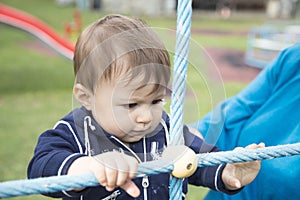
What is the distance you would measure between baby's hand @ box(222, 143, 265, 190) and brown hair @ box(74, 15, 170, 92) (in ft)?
0.81

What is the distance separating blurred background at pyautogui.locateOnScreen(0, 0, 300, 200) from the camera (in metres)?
0.77

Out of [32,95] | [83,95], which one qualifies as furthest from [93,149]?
[32,95]

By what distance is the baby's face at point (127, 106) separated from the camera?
688 mm

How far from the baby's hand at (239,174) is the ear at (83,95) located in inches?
11.6

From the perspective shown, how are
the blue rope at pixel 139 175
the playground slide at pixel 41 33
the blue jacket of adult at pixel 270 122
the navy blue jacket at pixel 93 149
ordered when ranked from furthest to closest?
the playground slide at pixel 41 33 → the blue jacket of adult at pixel 270 122 → the navy blue jacket at pixel 93 149 → the blue rope at pixel 139 175

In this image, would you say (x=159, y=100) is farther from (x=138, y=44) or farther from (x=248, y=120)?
(x=248, y=120)

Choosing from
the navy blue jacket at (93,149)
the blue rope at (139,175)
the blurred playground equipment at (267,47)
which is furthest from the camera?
the blurred playground equipment at (267,47)

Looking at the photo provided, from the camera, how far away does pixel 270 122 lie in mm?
1173

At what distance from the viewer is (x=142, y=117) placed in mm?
701

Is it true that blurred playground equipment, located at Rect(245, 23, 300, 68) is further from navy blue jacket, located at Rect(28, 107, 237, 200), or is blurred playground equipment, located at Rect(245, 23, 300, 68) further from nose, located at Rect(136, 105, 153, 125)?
nose, located at Rect(136, 105, 153, 125)

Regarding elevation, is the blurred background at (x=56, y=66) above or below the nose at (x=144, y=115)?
below

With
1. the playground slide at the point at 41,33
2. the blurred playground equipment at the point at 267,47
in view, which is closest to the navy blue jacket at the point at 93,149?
the playground slide at the point at 41,33

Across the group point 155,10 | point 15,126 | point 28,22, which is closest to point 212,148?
point 15,126

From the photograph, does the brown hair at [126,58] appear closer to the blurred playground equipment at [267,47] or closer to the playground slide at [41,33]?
the playground slide at [41,33]
